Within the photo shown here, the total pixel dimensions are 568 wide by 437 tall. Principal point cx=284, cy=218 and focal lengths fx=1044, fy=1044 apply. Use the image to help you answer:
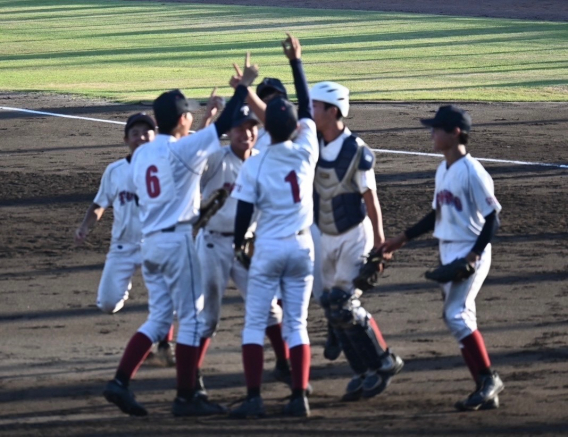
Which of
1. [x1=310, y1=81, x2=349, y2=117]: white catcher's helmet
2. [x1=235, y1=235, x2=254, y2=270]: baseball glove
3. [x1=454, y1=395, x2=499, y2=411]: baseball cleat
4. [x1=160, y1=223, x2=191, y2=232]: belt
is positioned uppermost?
[x1=310, y1=81, x2=349, y2=117]: white catcher's helmet

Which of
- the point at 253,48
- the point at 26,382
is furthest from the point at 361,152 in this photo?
the point at 253,48

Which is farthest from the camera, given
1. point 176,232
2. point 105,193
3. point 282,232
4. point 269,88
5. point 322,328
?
point 322,328

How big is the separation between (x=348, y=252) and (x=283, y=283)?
0.59m

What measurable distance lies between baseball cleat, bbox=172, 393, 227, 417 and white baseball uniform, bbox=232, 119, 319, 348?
0.42m

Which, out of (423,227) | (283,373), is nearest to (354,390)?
(283,373)

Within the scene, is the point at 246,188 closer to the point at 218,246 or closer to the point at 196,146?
the point at 196,146

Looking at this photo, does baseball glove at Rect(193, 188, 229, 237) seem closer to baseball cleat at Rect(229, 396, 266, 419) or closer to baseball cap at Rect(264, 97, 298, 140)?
baseball cap at Rect(264, 97, 298, 140)

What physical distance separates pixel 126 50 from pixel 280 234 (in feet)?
89.0

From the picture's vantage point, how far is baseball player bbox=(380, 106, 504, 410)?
562 centimetres

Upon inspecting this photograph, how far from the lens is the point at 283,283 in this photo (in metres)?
5.66

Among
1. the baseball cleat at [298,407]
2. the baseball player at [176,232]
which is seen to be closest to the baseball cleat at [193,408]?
the baseball player at [176,232]

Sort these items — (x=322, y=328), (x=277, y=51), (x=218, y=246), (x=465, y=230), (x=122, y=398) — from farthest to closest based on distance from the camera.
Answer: (x=277, y=51) → (x=322, y=328) → (x=218, y=246) → (x=465, y=230) → (x=122, y=398)

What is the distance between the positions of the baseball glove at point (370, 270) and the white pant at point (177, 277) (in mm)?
941

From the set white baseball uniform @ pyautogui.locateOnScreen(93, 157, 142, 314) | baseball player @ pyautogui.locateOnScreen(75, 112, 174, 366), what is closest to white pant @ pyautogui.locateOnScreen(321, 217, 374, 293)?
baseball player @ pyautogui.locateOnScreen(75, 112, 174, 366)
